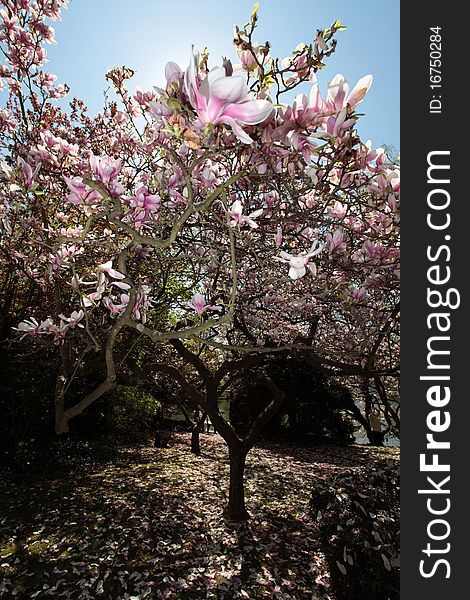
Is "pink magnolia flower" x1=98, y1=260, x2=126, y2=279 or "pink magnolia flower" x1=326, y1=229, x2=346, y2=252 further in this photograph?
"pink magnolia flower" x1=326, y1=229, x2=346, y2=252

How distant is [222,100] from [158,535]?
4.52m

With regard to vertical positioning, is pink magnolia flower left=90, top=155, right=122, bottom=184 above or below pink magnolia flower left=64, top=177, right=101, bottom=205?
above

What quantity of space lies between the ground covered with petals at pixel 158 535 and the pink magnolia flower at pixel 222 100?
2.70m

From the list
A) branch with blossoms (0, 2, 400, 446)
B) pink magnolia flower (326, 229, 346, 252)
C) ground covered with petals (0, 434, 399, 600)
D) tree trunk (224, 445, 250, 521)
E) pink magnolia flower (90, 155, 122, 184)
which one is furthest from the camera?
tree trunk (224, 445, 250, 521)

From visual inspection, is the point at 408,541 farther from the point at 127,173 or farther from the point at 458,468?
the point at 127,173

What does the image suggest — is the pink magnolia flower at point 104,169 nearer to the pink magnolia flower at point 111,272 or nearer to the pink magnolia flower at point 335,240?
the pink magnolia flower at point 111,272

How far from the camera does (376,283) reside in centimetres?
285

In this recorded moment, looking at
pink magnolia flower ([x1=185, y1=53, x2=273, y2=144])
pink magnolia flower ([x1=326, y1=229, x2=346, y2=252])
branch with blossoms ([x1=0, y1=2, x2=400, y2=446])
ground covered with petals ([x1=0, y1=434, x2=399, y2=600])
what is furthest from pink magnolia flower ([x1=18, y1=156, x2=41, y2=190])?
ground covered with petals ([x1=0, y1=434, x2=399, y2=600])

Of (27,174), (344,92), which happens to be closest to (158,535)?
(27,174)

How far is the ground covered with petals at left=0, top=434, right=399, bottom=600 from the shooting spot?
330 centimetres

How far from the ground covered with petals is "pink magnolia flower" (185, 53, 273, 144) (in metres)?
2.70

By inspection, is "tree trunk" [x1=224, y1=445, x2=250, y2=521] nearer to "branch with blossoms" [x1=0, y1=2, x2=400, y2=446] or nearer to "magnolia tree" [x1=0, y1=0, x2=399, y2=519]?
"magnolia tree" [x1=0, y1=0, x2=399, y2=519]

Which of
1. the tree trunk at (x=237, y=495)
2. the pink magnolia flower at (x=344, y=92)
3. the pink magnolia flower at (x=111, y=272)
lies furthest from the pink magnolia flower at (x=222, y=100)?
the tree trunk at (x=237, y=495)

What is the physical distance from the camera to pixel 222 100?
89 cm
